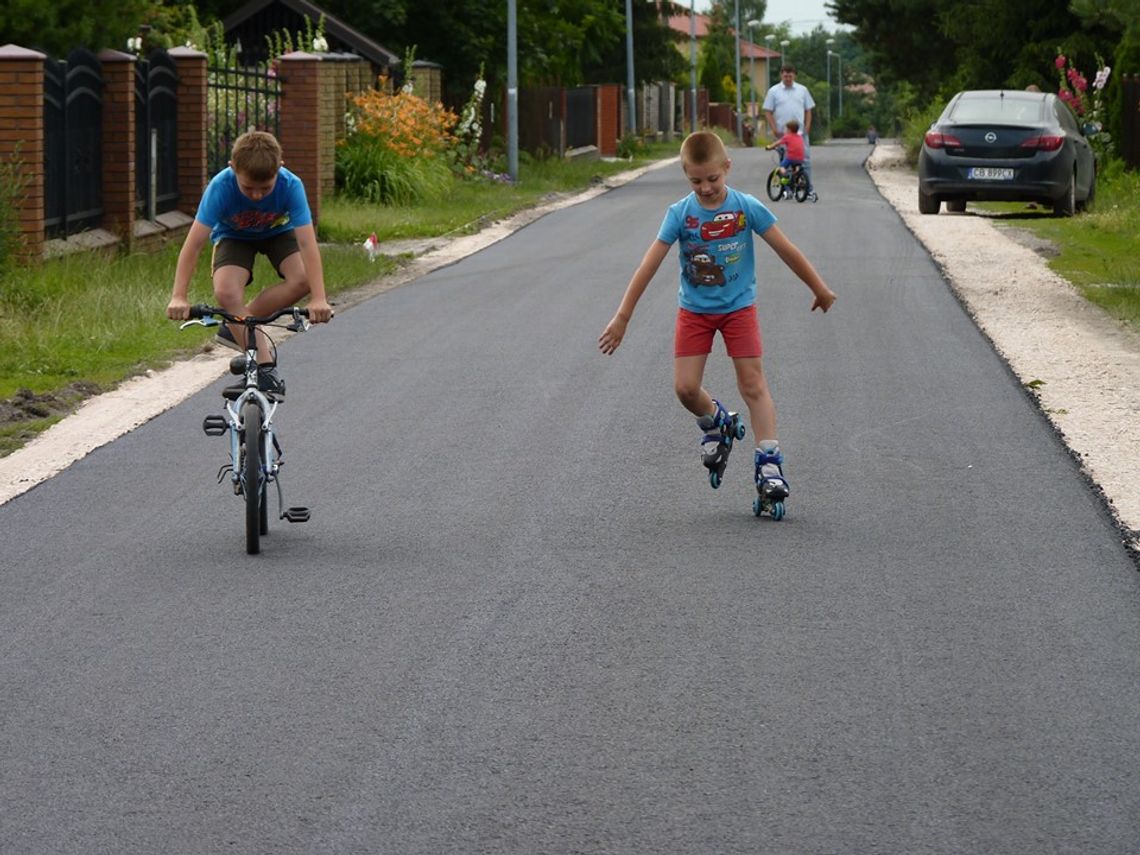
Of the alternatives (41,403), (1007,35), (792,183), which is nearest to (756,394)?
(41,403)

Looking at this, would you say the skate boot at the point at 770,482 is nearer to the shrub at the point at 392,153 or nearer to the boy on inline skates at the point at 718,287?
the boy on inline skates at the point at 718,287

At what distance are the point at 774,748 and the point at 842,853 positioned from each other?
0.75 metres

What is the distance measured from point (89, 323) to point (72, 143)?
4196 millimetres

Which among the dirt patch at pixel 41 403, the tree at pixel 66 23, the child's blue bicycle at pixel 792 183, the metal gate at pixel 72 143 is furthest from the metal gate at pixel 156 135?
the child's blue bicycle at pixel 792 183

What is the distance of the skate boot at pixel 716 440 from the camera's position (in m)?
8.55

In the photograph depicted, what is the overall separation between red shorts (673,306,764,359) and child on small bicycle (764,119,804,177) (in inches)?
812

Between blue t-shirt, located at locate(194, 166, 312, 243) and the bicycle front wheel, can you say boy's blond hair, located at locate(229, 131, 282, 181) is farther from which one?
the bicycle front wheel

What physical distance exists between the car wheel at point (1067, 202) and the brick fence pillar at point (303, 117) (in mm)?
8715

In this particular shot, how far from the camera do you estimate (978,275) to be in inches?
718

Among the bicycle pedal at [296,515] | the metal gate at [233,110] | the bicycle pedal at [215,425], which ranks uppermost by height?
the metal gate at [233,110]

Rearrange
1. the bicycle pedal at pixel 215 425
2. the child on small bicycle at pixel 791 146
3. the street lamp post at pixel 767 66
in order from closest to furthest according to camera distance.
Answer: the bicycle pedal at pixel 215 425
the child on small bicycle at pixel 791 146
the street lamp post at pixel 767 66

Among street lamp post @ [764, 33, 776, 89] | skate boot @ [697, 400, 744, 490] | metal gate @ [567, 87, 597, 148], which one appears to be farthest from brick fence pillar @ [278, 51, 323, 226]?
street lamp post @ [764, 33, 776, 89]

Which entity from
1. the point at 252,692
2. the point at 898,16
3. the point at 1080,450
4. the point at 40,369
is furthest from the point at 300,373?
the point at 898,16

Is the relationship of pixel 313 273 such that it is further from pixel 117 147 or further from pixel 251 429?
pixel 117 147
